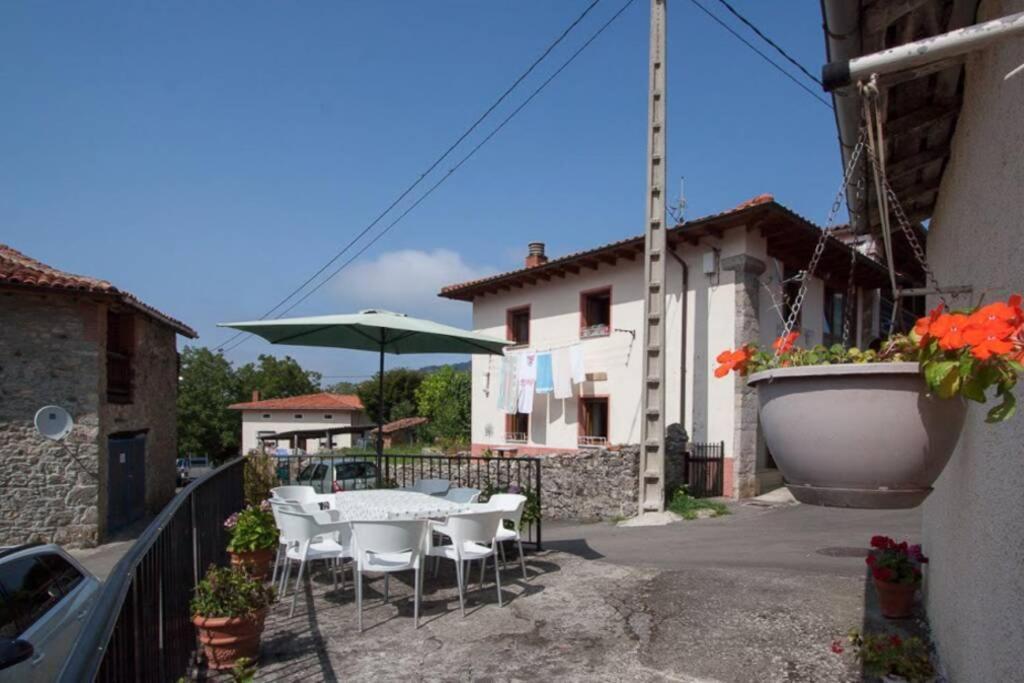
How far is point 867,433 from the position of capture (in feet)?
5.23

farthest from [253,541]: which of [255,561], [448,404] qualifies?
[448,404]

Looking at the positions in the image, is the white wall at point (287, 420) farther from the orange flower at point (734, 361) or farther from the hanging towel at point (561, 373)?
the orange flower at point (734, 361)

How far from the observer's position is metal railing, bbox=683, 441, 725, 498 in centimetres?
1285

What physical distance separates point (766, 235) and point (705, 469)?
4540 mm

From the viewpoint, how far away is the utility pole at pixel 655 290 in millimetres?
11359

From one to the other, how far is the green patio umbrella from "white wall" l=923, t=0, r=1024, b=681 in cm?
448

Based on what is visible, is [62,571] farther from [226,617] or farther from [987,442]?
[987,442]

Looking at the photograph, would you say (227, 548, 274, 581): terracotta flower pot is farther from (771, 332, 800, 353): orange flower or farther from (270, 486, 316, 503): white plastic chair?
(771, 332, 800, 353): orange flower

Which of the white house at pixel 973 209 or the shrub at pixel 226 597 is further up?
the white house at pixel 973 209

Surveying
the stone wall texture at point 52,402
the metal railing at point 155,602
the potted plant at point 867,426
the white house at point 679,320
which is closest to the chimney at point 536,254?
the white house at point 679,320

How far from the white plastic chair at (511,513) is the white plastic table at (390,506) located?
13.0 inches

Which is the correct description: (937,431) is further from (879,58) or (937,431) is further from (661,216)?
(661,216)

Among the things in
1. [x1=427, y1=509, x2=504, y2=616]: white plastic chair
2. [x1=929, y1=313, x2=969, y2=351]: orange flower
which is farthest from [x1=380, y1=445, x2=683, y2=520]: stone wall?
[x1=929, y1=313, x2=969, y2=351]: orange flower

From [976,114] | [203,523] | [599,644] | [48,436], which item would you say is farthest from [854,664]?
[48,436]
